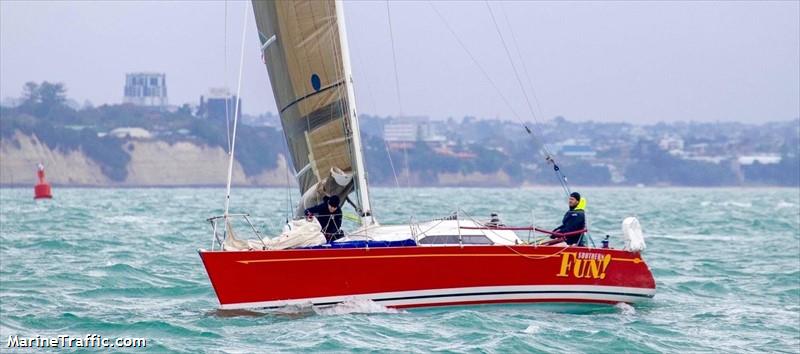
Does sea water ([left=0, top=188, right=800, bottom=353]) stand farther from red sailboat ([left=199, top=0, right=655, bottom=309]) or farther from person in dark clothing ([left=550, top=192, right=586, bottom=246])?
person in dark clothing ([left=550, top=192, right=586, bottom=246])

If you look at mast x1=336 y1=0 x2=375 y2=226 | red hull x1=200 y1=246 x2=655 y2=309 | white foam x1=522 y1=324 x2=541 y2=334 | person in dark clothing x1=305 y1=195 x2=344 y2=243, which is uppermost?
mast x1=336 y1=0 x2=375 y2=226

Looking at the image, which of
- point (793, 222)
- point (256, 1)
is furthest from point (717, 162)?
point (256, 1)

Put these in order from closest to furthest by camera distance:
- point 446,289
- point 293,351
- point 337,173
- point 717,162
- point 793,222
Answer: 1. point 293,351
2. point 446,289
3. point 337,173
4. point 793,222
5. point 717,162

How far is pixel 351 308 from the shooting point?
50.8ft

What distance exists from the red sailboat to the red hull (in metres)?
0.01

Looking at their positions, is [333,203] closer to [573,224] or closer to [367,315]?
[367,315]

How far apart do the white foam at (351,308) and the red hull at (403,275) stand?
0.05m

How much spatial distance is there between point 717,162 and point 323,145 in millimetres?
177556

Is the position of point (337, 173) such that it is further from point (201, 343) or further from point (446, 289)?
point (201, 343)

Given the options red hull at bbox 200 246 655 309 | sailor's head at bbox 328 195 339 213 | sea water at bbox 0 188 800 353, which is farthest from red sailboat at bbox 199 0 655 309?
sailor's head at bbox 328 195 339 213

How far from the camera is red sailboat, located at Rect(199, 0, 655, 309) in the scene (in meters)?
15.3

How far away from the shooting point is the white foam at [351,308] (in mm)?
15453

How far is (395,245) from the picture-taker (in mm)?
15680

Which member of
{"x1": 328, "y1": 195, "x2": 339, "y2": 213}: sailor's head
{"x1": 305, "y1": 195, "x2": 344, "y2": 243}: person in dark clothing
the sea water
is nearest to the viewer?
the sea water
